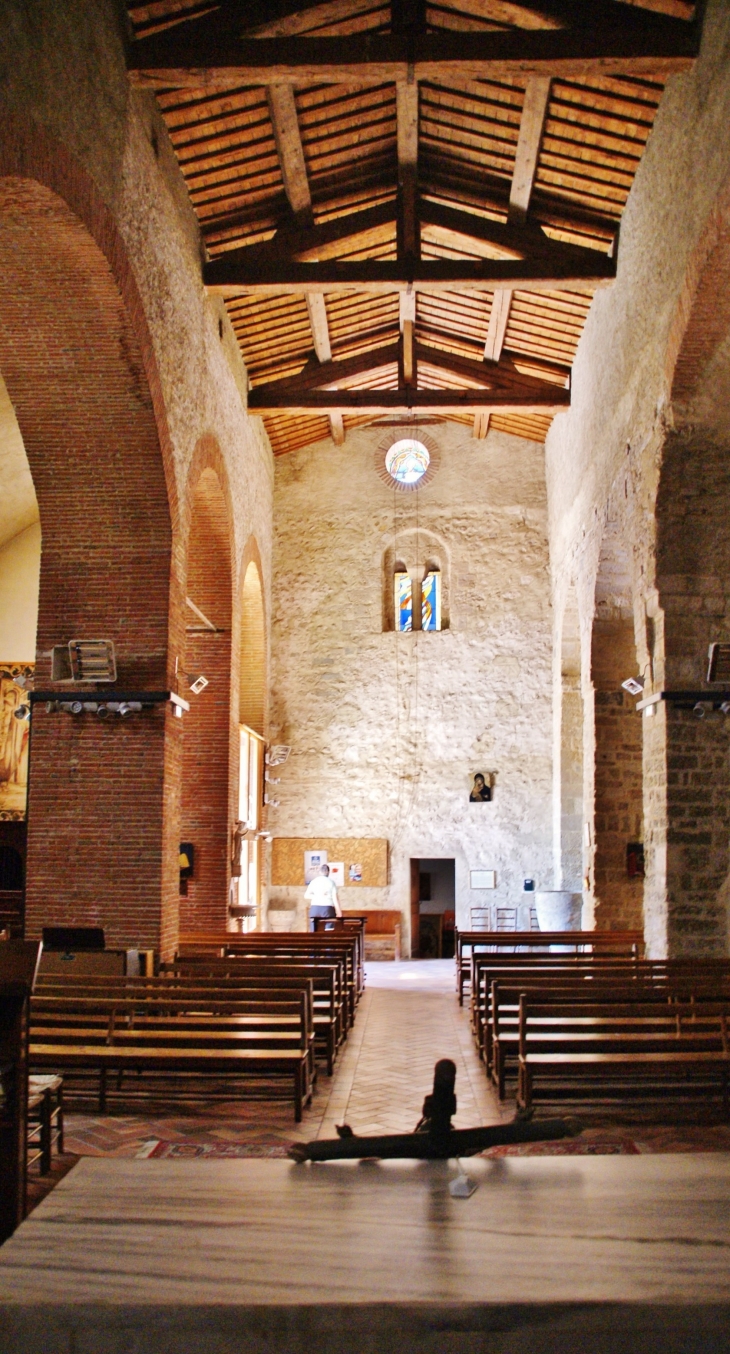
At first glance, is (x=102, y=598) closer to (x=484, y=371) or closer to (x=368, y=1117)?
(x=368, y=1117)

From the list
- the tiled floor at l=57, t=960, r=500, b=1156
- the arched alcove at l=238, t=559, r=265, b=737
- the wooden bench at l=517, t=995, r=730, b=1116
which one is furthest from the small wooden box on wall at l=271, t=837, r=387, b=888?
the wooden bench at l=517, t=995, r=730, b=1116

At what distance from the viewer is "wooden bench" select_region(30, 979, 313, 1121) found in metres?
6.35

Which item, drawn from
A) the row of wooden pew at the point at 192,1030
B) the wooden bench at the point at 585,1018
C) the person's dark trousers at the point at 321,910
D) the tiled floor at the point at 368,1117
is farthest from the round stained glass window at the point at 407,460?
the wooden bench at the point at 585,1018

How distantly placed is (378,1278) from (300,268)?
1175 centimetres

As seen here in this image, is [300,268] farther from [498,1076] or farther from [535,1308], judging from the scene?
[535,1308]

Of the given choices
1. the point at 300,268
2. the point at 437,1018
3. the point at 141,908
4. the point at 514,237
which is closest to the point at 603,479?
the point at 514,237

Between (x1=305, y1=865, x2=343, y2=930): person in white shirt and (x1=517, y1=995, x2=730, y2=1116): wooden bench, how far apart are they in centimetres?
803

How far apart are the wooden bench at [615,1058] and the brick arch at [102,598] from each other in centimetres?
426

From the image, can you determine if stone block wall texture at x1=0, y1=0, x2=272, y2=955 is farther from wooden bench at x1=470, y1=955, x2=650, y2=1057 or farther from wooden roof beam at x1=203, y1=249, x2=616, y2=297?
wooden bench at x1=470, y1=955, x2=650, y2=1057

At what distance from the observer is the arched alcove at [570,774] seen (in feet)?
57.5

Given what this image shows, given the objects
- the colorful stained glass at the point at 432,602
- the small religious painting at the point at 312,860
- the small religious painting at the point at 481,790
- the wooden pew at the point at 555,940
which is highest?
the colorful stained glass at the point at 432,602

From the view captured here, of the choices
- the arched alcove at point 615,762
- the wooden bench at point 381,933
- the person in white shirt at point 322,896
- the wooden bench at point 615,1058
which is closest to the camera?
the wooden bench at point 615,1058

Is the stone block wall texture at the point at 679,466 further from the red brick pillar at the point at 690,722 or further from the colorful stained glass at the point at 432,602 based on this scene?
the colorful stained glass at the point at 432,602

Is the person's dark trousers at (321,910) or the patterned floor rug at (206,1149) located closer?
the patterned floor rug at (206,1149)
